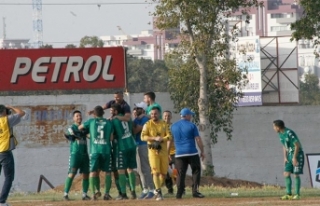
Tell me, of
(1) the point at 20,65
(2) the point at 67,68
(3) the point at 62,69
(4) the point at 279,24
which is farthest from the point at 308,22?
(4) the point at 279,24

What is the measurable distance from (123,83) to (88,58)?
155 centimetres

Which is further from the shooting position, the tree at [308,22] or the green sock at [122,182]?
the tree at [308,22]

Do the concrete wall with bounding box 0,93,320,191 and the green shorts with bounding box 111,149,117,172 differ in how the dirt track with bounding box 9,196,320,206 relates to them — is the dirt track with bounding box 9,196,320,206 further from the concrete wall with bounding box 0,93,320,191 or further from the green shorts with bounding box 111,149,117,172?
the concrete wall with bounding box 0,93,320,191

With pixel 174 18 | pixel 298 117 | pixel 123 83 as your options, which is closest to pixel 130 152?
pixel 174 18

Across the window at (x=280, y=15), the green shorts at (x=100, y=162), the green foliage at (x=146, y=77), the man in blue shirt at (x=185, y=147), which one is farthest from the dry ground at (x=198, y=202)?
the window at (x=280, y=15)

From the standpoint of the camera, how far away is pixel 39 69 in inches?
1459

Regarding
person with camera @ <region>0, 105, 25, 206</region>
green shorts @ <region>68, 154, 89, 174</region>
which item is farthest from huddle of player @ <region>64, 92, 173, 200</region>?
person with camera @ <region>0, 105, 25, 206</region>

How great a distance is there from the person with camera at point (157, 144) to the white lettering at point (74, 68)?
1762cm

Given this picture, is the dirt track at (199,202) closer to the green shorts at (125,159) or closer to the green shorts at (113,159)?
the green shorts at (125,159)

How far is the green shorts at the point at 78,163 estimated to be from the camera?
68.2 ft

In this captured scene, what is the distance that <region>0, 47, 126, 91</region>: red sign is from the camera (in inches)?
1452

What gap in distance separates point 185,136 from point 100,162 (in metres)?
1.78

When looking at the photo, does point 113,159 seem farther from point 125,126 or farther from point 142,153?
point 125,126

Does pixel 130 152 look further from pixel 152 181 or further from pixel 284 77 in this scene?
pixel 284 77
